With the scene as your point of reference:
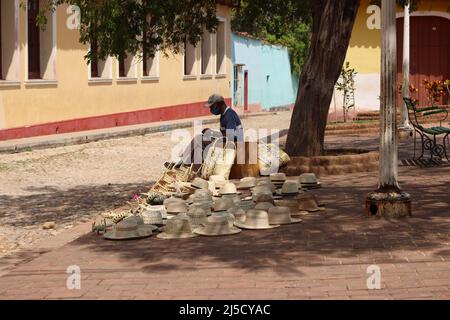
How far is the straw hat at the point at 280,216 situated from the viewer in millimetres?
8492

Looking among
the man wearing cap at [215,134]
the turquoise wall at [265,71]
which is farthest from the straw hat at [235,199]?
the turquoise wall at [265,71]

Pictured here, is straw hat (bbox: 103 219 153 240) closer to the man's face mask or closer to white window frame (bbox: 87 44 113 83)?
the man's face mask

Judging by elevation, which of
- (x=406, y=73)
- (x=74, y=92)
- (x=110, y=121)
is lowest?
(x=110, y=121)

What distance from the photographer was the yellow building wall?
70.2 feet

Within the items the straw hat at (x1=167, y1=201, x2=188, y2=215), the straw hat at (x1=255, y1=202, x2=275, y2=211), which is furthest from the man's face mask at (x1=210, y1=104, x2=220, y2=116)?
the straw hat at (x1=255, y1=202, x2=275, y2=211)

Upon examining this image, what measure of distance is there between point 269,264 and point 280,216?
69.6 inches

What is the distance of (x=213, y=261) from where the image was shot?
6941mm

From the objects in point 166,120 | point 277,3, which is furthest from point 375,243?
point 166,120

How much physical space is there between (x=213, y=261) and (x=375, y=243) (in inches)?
54.8

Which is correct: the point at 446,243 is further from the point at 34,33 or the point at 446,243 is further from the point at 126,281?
the point at 34,33

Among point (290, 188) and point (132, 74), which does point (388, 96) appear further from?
point (132, 74)

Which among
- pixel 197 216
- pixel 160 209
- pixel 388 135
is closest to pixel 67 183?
pixel 160 209

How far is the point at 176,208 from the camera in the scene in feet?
31.0

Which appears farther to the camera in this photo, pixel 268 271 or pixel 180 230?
pixel 180 230
